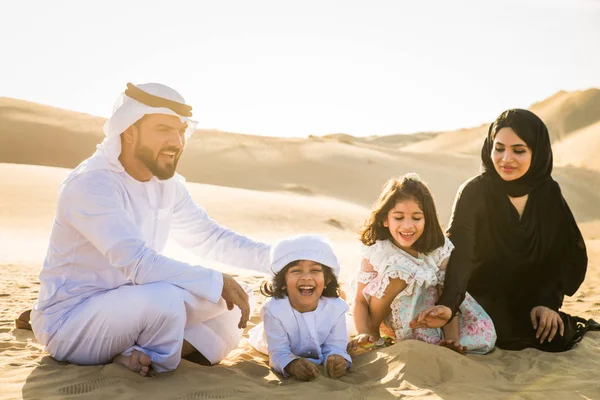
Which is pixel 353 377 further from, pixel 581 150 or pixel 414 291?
pixel 581 150

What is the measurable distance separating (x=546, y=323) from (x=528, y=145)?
1.35 meters

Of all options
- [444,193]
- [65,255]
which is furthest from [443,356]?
[444,193]

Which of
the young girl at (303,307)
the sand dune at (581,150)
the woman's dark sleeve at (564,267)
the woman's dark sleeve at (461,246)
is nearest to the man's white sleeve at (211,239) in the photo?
the young girl at (303,307)

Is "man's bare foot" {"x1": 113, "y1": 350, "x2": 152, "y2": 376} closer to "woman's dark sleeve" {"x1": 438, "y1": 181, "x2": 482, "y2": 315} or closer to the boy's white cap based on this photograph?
the boy's white cap

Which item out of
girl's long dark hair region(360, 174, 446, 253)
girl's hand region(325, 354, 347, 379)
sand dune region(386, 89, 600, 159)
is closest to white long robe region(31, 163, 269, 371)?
girl's hand region(325, 354, 347, 379)

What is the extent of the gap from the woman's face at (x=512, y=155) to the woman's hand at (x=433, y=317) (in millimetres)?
1202

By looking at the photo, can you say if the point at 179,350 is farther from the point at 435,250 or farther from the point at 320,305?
the point at 435,250

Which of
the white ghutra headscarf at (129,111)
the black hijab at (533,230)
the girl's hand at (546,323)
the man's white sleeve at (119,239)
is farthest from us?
the black hijab at (533,230)

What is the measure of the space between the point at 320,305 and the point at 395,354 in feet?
1.92

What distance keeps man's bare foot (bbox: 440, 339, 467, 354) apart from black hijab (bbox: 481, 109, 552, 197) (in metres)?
1.33

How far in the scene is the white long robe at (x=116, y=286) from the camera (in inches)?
161

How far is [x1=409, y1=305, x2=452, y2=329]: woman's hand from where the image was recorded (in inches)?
183

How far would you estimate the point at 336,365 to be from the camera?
422 cm

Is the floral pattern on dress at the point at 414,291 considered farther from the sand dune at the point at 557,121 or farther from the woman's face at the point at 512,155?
the sand dune at the point at 557,121
